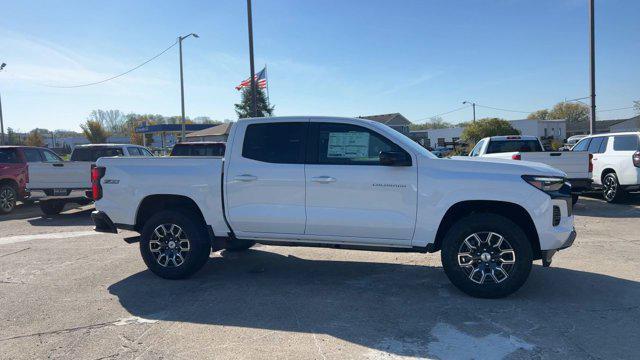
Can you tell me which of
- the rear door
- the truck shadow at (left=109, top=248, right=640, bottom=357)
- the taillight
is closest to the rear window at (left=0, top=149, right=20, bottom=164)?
the taillight

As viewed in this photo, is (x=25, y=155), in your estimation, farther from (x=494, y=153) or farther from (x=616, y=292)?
(x=616, y=292)

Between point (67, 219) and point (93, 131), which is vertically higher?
point (93, 131)

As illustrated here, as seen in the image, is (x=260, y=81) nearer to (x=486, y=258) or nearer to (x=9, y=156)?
(x=9, y=156)

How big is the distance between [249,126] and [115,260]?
323 centimetres

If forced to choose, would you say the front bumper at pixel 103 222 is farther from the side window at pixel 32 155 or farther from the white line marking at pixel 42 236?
the side window at pixel 32 155

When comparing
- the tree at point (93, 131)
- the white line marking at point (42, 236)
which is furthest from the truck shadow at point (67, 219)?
the tree at point (93, 131)

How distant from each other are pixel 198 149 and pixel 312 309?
9403 millimetres

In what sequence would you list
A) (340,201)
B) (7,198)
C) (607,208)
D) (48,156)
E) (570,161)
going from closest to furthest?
(340,201) → (570,161) → (607,208) → (7,198) → (48,156)

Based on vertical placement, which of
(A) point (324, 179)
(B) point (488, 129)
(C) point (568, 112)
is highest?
(C) point (568, 112)

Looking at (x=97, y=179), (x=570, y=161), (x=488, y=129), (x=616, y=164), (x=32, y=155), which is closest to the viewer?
(x=97, y=179)

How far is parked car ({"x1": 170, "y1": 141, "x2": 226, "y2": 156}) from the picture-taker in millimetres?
13094

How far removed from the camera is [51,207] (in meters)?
11.9

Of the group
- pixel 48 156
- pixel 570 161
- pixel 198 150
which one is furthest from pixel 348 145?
pixel 48 156

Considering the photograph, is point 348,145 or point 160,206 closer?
point 348,145
